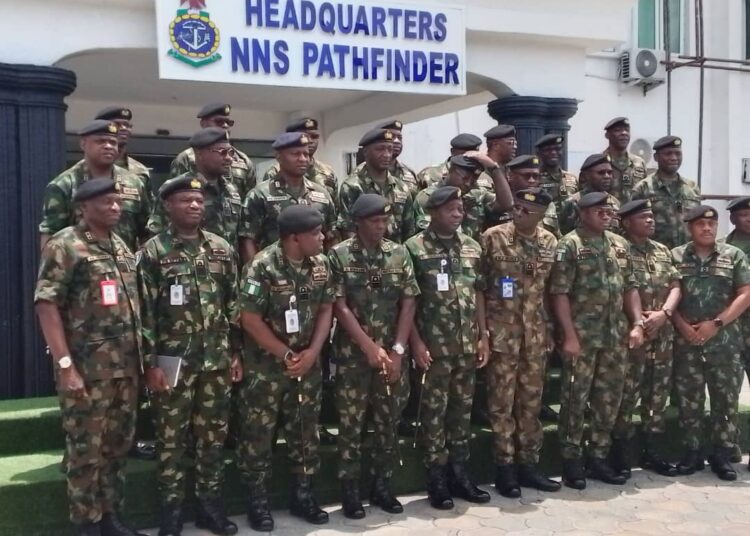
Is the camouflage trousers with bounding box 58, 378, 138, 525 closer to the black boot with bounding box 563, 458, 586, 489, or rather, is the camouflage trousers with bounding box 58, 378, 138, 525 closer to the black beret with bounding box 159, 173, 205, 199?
the black beret with bounding box 159, 173, 205, 199

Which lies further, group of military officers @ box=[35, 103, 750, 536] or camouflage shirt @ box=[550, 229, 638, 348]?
camouflage shirt @ box=[550, 229, 638, 348]

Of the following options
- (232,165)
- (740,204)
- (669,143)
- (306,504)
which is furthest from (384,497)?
(669,143)

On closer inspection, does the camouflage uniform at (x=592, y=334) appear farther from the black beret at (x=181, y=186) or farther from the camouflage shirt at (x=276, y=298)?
the black beret at (x=181, y=186)

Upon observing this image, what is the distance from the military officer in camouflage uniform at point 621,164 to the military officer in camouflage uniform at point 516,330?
144 cm

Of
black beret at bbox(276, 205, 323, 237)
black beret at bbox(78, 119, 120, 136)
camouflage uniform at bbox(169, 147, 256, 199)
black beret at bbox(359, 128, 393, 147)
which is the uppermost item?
black beret at bbox(359, 128, 393, 147)

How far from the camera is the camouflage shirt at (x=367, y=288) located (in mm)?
4523

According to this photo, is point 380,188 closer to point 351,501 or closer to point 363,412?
point 363,412

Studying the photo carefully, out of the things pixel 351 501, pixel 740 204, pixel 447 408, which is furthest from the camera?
pixel 740 204

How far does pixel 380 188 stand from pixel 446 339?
112cm

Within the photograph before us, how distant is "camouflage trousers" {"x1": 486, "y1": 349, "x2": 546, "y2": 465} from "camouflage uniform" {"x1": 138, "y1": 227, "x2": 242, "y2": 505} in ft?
5.46

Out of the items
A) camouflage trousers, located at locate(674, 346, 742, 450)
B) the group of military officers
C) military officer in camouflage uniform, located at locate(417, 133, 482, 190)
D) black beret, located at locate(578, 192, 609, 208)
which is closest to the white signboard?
the group of military officers

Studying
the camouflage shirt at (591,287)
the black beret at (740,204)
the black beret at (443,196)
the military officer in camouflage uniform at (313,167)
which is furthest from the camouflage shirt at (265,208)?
the black beret at (740,204)

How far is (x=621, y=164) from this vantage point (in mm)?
6250

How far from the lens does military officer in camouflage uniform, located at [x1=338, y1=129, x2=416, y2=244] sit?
5.10 metres
